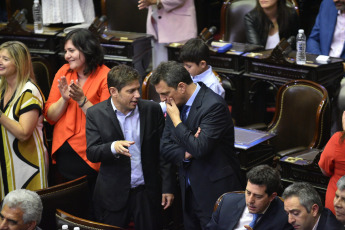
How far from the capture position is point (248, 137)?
4.21 metres

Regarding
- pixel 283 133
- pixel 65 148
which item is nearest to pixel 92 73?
pixel 65 148

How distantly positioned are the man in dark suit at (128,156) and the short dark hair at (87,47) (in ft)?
1.54

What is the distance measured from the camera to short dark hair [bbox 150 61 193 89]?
3344mm

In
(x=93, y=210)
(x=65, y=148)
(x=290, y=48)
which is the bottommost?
(x=93, y=210)

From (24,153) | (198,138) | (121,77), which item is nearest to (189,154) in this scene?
(198,138)

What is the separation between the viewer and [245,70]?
208 inches

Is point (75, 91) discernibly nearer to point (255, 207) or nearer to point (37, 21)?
point (255, 207)

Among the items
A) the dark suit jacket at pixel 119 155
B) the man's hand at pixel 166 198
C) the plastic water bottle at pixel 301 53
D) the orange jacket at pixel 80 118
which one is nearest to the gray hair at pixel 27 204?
the dark suit jacket at pixel 119 155

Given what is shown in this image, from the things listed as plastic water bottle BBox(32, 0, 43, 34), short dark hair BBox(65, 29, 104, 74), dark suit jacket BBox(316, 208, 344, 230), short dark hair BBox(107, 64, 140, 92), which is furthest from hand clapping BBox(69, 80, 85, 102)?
plastic water bottle BBox(32, 0, 43, 34)

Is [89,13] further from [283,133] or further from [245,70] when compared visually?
[283,133]

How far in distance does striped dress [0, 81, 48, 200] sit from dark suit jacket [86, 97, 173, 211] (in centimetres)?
57

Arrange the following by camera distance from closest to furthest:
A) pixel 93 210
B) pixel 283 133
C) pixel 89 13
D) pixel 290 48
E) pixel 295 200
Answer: pixel 295 200 < pixel 93 210 < pixel 283 133 < pixel 290 48 < pixel 89 13

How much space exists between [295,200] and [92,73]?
1578 mm

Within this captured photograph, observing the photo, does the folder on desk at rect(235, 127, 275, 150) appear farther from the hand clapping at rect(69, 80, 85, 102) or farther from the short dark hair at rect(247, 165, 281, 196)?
the hand clapping at rect(69, 80, 85, 102)
